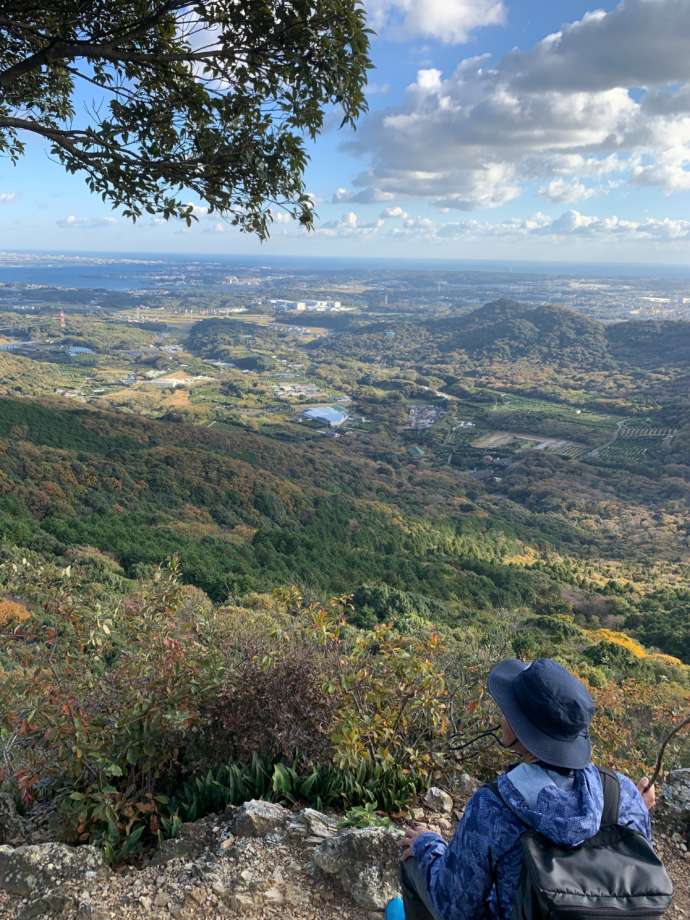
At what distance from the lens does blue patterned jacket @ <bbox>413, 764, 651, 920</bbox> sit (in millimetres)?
1519

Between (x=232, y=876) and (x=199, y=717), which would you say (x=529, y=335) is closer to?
(x=199, y=717)

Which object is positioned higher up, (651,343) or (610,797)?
(610,797)

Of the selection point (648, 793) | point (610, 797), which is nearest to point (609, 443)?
point (648, 793)

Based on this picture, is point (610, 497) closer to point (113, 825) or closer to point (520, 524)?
point (520, 524)

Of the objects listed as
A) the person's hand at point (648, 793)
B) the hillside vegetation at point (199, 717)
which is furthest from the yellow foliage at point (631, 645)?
the person's hand at point (648, 793)

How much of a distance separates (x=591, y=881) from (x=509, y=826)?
239mm

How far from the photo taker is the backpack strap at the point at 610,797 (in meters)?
1.58

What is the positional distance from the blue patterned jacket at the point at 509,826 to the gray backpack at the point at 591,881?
43mm

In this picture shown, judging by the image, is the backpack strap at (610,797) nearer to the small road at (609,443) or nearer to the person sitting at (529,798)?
the person sitting at (529,798)

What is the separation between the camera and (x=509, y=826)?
161 centimetres

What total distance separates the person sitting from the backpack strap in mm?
25

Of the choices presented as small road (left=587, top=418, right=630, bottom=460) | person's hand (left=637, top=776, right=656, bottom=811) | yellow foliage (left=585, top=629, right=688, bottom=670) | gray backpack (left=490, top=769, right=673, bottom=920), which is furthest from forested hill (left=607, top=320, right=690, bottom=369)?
gray backpack (left=490, top=769, right=673, bottom=920)

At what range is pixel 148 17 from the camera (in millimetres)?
3375

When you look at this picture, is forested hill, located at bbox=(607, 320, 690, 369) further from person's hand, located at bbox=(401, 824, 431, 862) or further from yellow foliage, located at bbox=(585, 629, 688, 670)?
person's hand, located at bbox=(401, 824, 431, 862)
